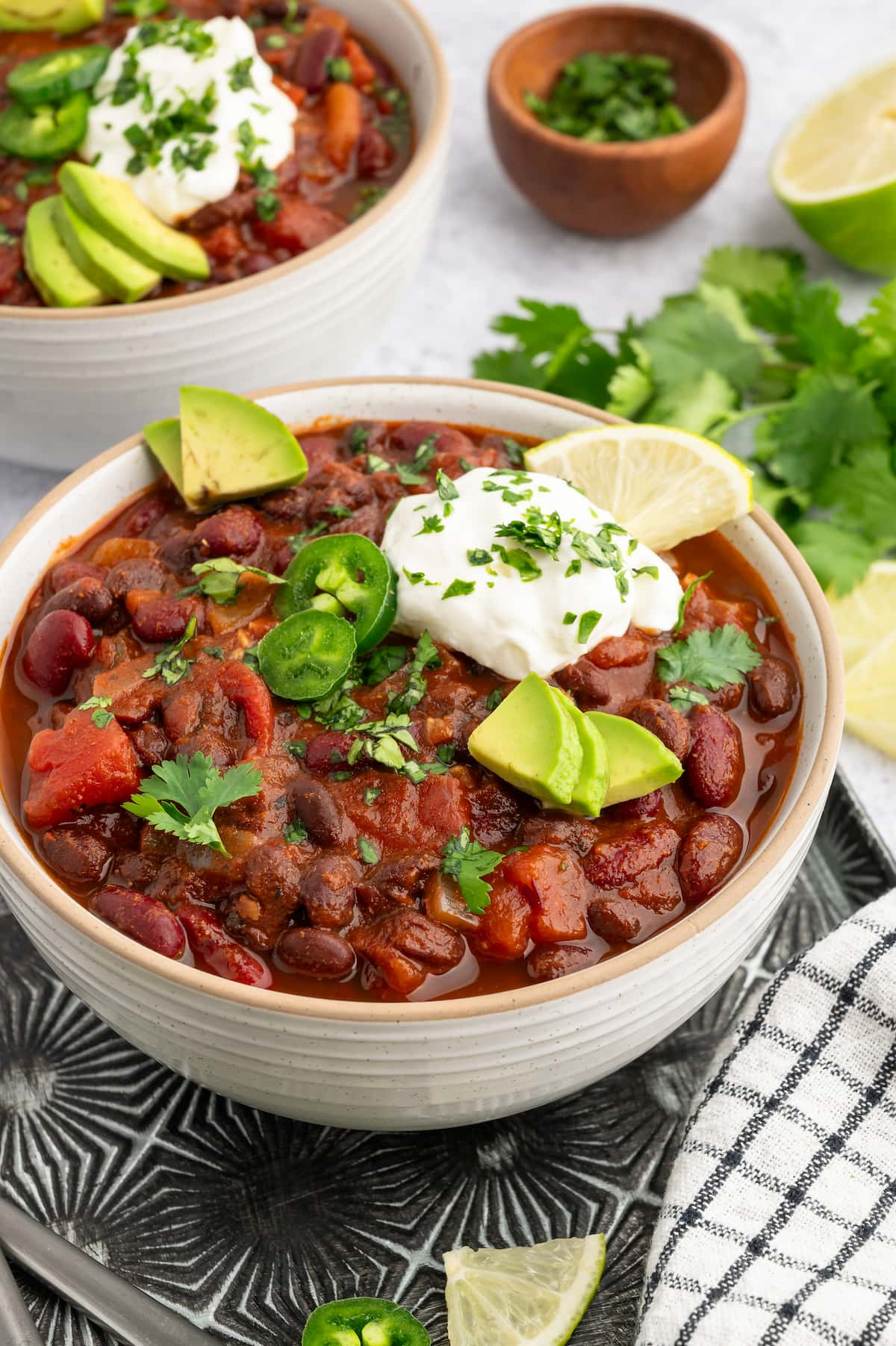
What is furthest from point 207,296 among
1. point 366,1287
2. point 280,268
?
point 366,1287

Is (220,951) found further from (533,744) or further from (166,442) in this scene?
(166,442)

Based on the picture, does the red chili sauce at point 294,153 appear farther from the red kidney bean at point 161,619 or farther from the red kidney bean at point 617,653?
the red kidney bean at point 617,653

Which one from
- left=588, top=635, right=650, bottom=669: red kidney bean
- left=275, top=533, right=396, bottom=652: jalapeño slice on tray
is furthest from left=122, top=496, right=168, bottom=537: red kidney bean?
left=588, top=635, right=650, bottom=669: red kidney bean

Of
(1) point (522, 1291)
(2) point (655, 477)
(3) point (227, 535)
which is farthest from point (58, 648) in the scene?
(1) point (522, 1291)

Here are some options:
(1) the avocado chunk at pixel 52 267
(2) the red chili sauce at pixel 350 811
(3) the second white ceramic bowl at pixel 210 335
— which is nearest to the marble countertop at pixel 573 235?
(3) the second white ceramic bowl at pixel 210 335

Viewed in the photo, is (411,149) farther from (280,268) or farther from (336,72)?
(280,268)

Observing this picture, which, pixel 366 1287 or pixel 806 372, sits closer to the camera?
pixel 366 1287

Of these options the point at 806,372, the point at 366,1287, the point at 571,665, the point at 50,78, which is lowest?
the point at 366,1287
